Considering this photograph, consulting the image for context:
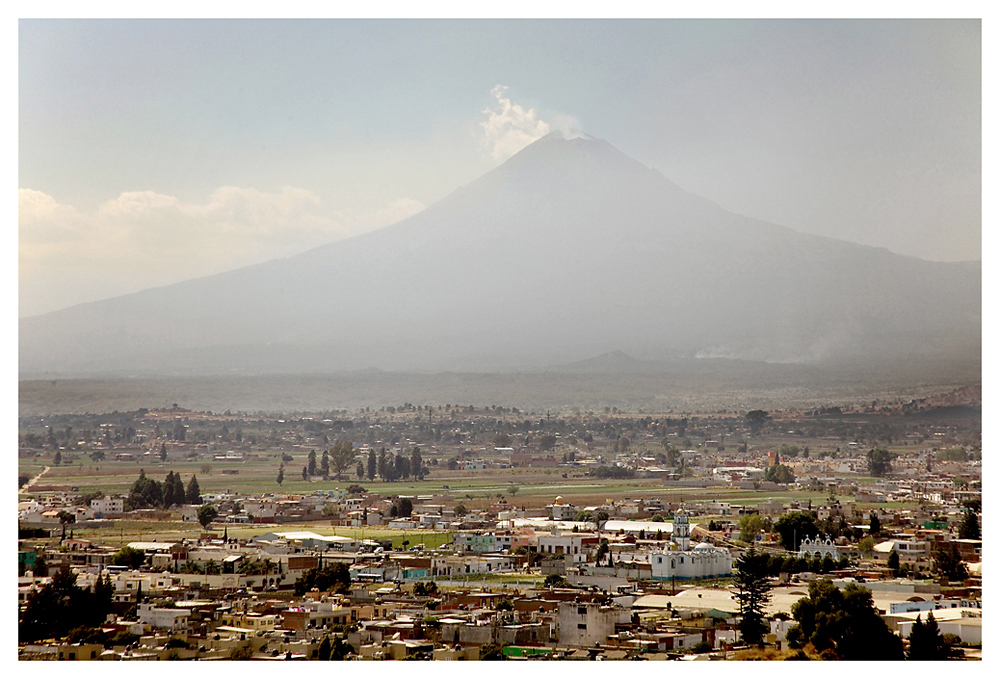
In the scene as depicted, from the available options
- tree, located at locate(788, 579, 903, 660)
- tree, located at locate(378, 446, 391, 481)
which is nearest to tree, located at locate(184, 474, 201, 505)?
tree, located at locate(378, 446, 391, 481)

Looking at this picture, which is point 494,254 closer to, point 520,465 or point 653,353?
point 653,353

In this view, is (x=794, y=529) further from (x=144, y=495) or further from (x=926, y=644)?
(x=144, y=495)

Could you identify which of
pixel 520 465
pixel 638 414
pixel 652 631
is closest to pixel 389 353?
pixel 638 414

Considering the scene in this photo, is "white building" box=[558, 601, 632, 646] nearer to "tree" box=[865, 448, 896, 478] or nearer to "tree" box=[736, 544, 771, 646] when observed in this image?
"tree" box=[736, 544, 771, 646]

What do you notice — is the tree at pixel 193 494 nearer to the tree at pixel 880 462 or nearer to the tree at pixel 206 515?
the tree at pixel 206 515

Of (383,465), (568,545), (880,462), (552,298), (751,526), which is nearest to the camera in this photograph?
(568,545)

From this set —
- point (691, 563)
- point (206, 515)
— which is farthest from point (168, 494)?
point (691, 563)

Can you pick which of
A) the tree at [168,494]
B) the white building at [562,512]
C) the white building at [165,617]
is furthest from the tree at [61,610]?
the white building at [562,512]

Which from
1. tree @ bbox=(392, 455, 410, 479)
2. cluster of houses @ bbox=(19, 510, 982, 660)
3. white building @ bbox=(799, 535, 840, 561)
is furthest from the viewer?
tree @ bbox=(392, 455, 410, 479)
